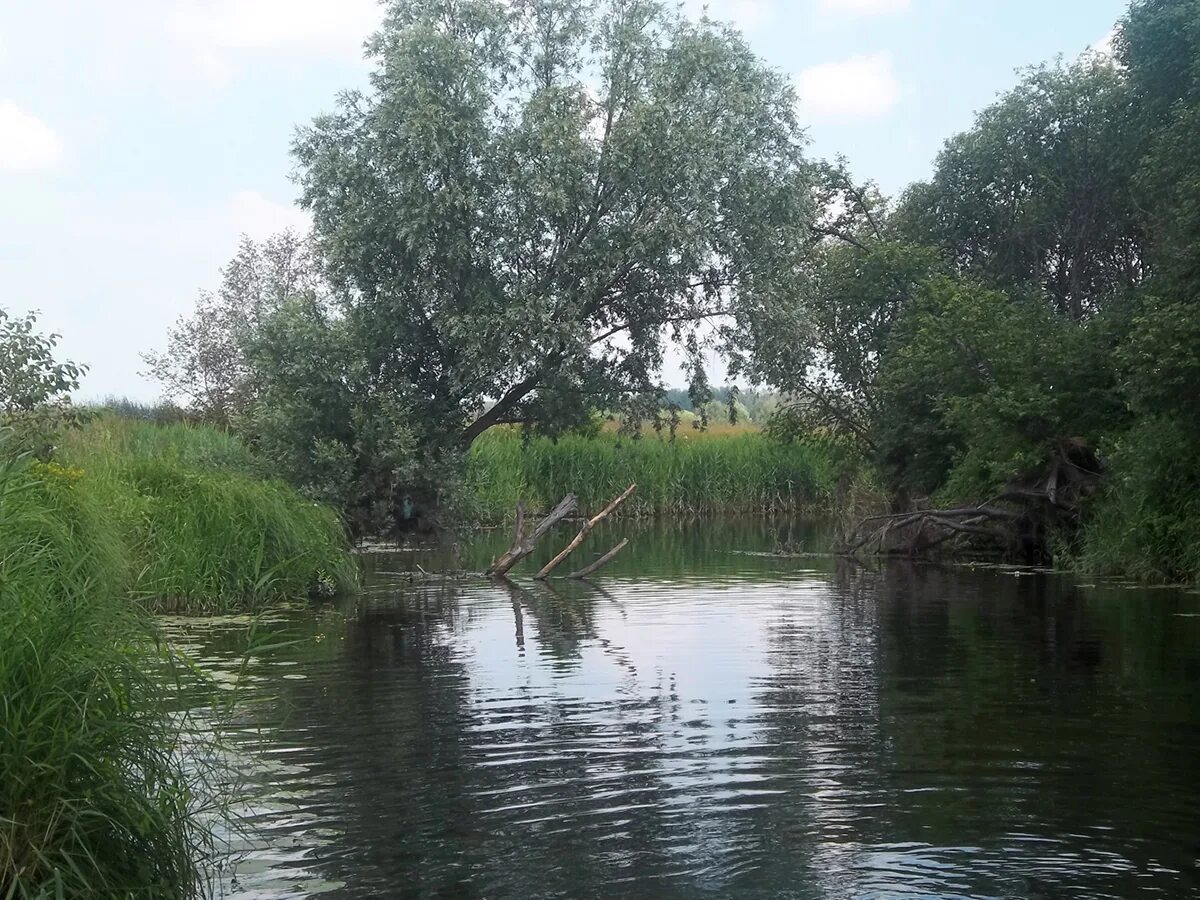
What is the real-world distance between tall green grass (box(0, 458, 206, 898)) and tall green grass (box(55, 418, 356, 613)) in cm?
892

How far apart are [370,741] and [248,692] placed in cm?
227

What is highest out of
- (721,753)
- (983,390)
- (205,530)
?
(983,390)

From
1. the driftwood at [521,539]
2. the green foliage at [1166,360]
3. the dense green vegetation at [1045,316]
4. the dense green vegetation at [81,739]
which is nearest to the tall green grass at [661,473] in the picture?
the dense green vegetation at [1045,316]

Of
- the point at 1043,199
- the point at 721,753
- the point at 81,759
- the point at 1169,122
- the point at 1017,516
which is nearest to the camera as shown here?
the point at 81,759

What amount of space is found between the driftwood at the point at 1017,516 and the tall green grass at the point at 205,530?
1147cm

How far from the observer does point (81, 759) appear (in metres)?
5.36

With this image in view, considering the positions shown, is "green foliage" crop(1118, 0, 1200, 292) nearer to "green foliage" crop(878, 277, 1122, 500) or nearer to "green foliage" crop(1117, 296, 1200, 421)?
"green foliage" crop(1117, 296, 1200, 421)

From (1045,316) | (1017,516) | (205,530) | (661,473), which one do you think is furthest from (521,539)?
(661,473)

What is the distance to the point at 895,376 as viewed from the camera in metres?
31.0

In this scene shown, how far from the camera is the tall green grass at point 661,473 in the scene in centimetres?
4159

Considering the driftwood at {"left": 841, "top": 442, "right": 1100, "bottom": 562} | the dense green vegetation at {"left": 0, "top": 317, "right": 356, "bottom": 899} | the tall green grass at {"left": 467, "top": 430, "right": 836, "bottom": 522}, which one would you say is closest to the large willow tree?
the driftwood at {"left": 841, "top": 442, "right": 1100, "bottom": 562}

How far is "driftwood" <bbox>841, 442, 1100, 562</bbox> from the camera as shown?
1027 inches

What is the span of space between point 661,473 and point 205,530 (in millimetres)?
27463

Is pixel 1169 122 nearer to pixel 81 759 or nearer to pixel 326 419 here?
pixel 326 419
